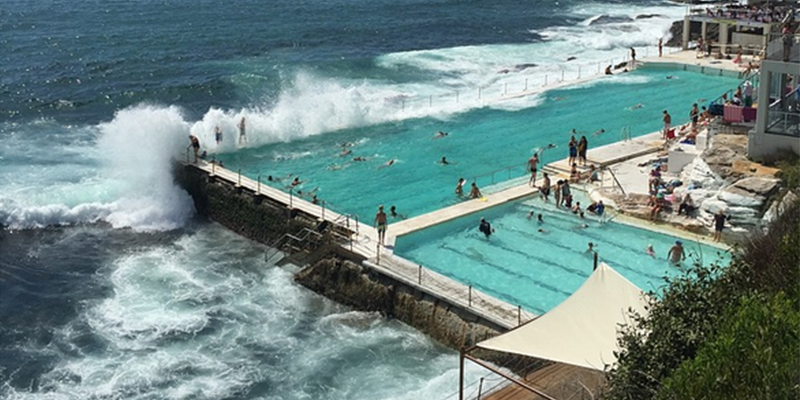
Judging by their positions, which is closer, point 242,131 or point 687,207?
point 687,207

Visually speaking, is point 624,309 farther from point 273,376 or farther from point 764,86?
point 764,86

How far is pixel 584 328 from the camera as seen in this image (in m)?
16.1

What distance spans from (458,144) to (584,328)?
20858 millimetres

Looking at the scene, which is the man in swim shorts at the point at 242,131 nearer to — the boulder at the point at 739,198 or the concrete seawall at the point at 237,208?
the concrete seawall at the point at 237,208

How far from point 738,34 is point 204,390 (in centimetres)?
3964

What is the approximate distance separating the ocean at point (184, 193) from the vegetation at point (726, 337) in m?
6.99

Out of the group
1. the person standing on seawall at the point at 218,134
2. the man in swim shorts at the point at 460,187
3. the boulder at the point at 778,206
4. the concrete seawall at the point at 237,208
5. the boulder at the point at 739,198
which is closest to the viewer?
the boulder at the point at 778,206

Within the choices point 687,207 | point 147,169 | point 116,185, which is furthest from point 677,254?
point 116,185

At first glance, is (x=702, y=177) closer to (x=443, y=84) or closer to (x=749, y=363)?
(x=749, y=363)

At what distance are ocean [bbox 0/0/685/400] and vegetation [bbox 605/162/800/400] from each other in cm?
699

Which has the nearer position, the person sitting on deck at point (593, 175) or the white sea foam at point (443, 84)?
the person sitting on deck at point (593, 175)

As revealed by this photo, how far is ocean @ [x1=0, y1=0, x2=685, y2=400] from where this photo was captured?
2139 centimetres

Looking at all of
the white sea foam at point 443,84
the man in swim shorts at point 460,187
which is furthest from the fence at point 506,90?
the man in swim shorts at point 460,187

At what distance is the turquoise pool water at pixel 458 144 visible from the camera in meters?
31.0
